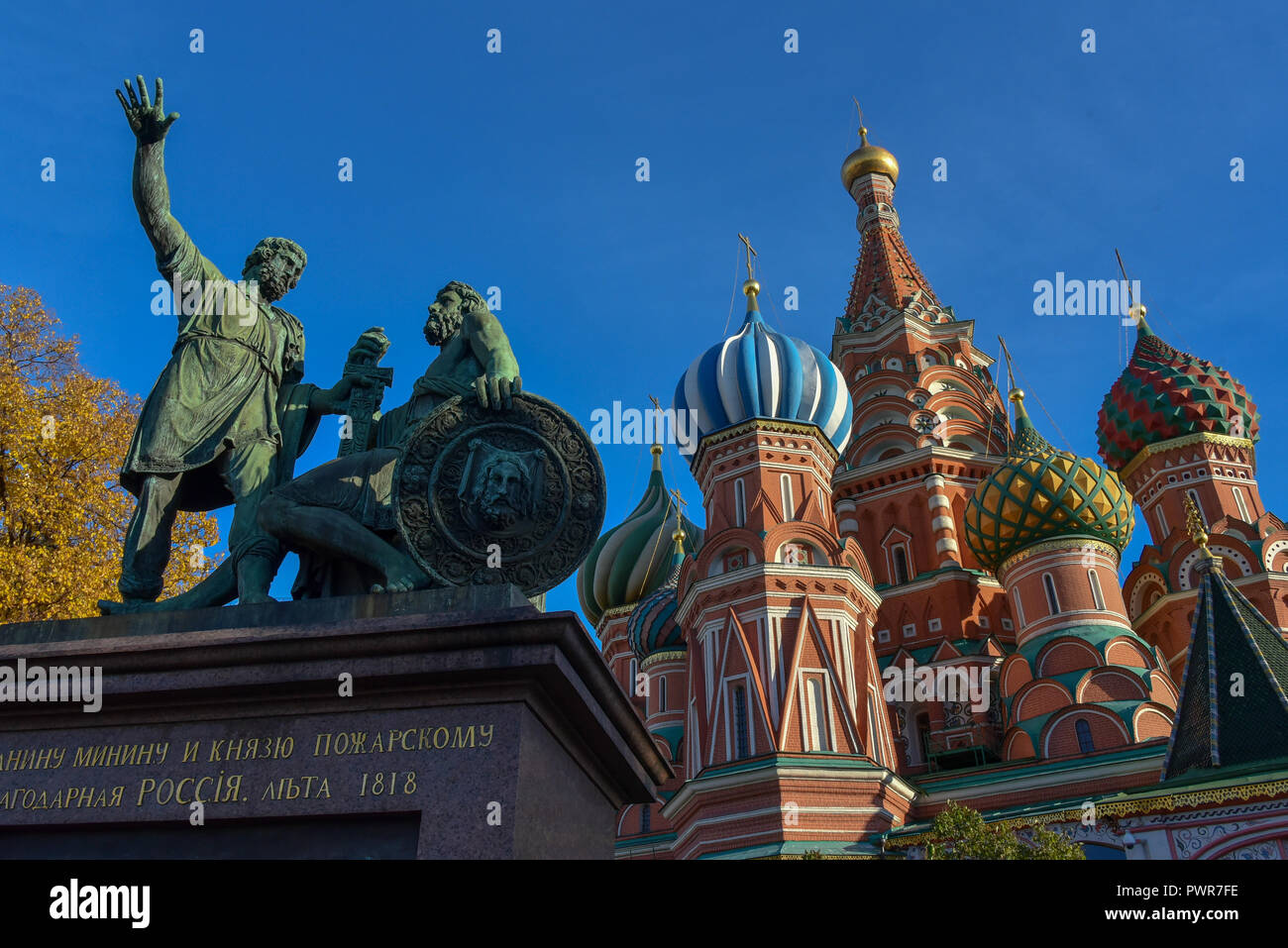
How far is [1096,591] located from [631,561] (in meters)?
18.0

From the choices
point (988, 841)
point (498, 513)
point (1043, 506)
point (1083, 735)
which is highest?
point (1043, 506)

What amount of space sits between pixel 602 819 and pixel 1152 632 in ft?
102

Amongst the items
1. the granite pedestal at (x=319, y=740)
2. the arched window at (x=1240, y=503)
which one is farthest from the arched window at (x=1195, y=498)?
the granite pedestal at (x=319, y=740)

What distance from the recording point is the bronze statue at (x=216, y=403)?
21.6 feet

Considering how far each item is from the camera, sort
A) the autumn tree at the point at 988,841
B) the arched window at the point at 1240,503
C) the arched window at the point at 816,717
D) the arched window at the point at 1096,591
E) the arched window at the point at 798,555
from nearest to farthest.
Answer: the autumn tree at the point at 988,841 < the arched window at the point at 816,717 < the arched window at the point at 798,555 < the arched window at the point at 1096,591 < the arched window at the point at 1240,503

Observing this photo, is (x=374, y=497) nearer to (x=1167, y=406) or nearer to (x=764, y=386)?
(x=764, y=386)

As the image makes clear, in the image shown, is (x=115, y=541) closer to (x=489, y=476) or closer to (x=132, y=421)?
(x=132, y=421)

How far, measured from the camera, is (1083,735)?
24953 millimetres

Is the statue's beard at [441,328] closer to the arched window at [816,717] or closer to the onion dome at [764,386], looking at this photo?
the arched window at [816,717]

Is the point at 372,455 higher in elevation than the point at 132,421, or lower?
lower

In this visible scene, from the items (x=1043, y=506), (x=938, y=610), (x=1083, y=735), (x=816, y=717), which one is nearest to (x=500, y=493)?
(x=816, y=717)

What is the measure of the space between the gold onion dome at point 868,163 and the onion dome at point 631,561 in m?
Result: 17.3

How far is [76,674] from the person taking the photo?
5.45 meters
